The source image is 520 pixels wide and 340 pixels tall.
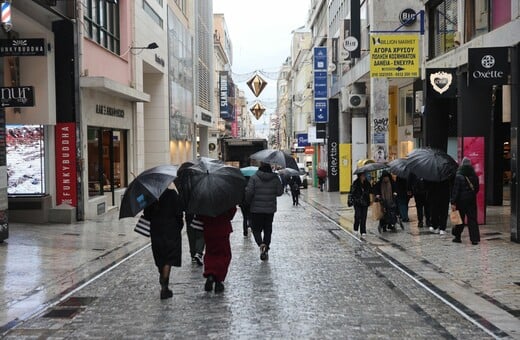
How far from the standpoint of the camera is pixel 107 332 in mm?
6402

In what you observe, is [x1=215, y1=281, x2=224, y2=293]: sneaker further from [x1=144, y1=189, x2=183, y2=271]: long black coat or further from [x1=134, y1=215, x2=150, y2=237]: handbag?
[x1=134, y1=215, x2=150, y2=237]: handbag

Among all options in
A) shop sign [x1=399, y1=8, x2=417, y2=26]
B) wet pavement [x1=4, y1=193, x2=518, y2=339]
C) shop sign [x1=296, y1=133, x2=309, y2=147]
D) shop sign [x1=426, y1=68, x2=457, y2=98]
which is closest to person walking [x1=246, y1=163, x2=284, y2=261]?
wet pavement [x1=4, y1=193, x2=518, y2=339]

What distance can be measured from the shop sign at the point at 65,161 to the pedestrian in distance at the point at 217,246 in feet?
37.2

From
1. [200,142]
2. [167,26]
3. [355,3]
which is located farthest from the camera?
[200,142]

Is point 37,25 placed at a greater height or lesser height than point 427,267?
greater

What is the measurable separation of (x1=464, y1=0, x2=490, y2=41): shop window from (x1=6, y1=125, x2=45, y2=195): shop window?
12224 millimetres

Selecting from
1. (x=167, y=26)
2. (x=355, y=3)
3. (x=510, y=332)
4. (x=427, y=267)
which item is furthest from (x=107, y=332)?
(x=167, y=26)

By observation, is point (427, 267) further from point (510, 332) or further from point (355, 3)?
point (355, 3)

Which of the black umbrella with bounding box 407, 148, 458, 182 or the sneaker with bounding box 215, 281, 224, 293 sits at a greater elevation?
the black umbrella with bounding box 407, 148, 458, 182

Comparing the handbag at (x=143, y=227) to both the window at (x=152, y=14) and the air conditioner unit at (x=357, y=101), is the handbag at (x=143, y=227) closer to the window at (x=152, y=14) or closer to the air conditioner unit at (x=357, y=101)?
the window at (x=152, y=14)

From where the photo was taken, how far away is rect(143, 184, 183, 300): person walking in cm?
775

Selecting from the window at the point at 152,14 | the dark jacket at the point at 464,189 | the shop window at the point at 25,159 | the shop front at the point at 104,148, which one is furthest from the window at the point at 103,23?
the dark jacket at the point at 464,189

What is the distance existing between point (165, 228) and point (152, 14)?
81.1ft

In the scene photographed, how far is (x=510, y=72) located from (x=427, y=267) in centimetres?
522
